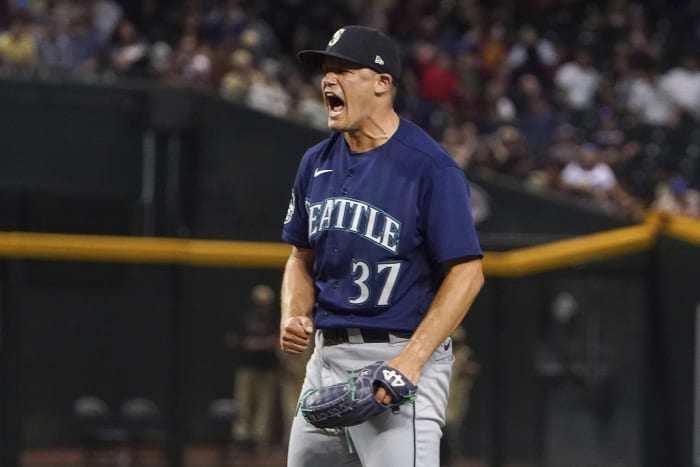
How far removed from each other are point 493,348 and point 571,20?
36.7 feet

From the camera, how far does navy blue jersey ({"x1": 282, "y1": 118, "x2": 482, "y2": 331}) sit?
3.46m

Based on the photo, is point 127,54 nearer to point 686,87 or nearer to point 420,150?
point 686,87

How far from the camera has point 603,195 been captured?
13188 millimetres

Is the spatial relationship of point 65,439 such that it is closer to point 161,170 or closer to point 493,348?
point 493,348

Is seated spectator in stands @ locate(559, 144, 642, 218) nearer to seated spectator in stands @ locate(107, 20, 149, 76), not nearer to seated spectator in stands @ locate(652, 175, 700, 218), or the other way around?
seated spectator in stands @ locate(652, 175, 700, 218)

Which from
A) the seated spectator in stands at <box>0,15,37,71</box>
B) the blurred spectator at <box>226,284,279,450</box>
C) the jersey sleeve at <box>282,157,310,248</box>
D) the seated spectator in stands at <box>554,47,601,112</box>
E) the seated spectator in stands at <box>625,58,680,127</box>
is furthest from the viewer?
the seated spectator in stands at <box>554,47,601,112</box>

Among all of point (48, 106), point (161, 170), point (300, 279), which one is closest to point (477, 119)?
point (161, 170)

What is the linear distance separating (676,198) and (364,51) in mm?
10107

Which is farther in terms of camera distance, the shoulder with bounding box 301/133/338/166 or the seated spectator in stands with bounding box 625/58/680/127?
the seated spectator in stands with bounding box 625/58/680/127

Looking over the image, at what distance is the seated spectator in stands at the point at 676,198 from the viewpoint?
12.9 metres

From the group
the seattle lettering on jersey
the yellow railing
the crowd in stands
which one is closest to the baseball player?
the seattle lettering on jersey

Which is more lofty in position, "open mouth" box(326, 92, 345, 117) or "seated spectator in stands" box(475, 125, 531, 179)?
"seated spectator in stands" box(475, 125, 531, 179)

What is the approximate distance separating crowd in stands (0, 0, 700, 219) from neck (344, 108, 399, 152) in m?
8.80

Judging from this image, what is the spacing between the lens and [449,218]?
342cm
